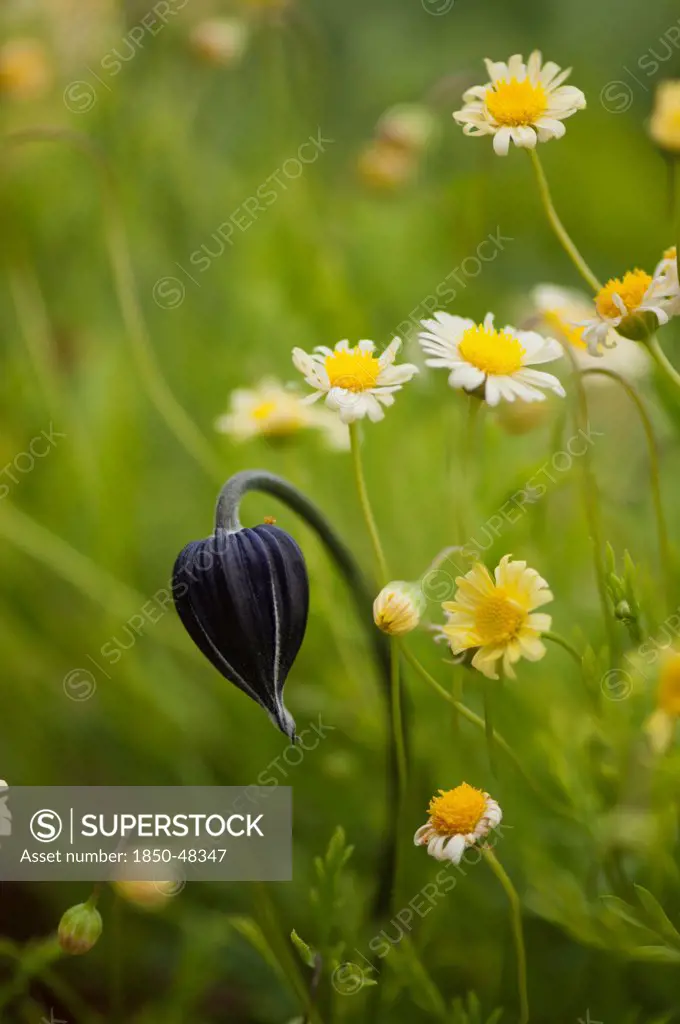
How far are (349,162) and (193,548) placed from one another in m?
0.92

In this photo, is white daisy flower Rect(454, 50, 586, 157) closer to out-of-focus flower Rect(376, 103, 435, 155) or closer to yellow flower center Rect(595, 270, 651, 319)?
yellow flower center Rect(595, 270, 651, 319)

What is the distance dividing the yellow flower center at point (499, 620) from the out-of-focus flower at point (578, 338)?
0.20 metres

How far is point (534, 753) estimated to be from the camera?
72 centimetres

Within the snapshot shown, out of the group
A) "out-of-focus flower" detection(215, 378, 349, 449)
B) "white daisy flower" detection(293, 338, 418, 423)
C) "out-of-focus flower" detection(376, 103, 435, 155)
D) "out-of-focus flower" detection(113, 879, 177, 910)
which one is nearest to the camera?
"white daisy flower" detection(293, 338, 418, 423)

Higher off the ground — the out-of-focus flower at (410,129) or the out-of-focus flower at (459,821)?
the out-of-focus flower at (410,129)

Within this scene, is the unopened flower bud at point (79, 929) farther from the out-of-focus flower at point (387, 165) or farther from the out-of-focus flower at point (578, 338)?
the out-of-focus flower at point (387, 165)

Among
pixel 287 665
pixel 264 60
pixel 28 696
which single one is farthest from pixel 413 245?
pixel 287 665

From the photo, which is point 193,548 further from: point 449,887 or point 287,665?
point 449,887

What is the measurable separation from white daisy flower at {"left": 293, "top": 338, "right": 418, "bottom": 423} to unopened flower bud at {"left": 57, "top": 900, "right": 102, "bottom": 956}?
0.28 m

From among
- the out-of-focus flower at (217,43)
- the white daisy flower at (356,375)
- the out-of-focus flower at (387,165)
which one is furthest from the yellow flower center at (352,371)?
the out-of-focus flower at (217,43)

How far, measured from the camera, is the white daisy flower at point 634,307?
509 millimetres

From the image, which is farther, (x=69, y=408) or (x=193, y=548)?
(x=69, y=408)

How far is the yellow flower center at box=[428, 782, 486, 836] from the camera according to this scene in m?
0.51

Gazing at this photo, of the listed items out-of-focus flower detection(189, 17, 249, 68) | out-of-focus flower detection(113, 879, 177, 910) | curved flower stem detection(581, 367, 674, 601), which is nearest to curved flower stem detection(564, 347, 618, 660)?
curved flower stem detection(581, 367, 674, 601)
